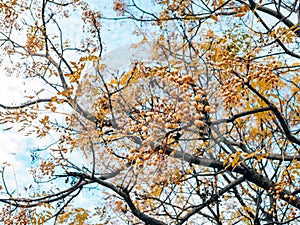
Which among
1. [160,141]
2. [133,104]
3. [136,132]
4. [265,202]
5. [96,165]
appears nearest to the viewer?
[160,141]

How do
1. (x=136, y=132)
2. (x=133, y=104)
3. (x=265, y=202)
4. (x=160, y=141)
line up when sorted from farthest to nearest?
1. (x=265, y=202)
2. (x=133, y=104)
3. (x=136, y=132)
4. (x=160, y=141)

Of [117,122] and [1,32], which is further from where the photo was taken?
[1,32]

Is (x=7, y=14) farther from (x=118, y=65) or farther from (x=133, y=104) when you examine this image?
(x=133, y=104)

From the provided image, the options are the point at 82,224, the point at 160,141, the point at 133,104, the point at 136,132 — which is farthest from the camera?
the point at 82,224

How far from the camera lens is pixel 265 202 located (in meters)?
1.79

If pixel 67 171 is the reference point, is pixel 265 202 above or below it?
above

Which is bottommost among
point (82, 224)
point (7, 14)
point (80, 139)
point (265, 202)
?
point (80, 139)

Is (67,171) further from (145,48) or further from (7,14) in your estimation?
(7,14)

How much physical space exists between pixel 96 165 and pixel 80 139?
0.16 metres

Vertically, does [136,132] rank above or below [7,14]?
below

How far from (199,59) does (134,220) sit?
1.13 m

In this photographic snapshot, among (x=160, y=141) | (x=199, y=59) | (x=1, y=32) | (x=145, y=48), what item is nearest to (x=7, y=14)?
(x=1, y=32)

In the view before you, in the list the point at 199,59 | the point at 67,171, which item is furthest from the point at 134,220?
the point at 199,59

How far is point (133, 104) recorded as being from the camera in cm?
89
